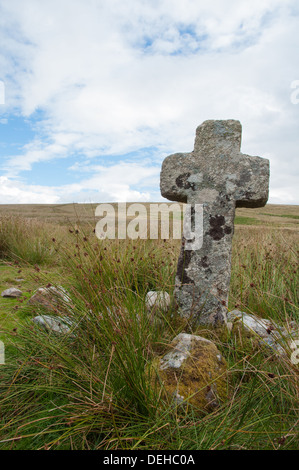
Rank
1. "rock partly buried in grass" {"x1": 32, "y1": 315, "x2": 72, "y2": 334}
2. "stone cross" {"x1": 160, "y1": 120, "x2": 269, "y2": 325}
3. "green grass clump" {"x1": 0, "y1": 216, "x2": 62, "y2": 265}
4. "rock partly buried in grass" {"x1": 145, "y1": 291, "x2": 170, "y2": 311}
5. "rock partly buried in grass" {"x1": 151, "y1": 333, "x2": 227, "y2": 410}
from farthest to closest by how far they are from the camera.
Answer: "green grass clump" {"x1": 0, "y1": 216, "x2": 62, "y2": 265} < "stone cross" {"x1": 160, "y1": 120, "x2": 269, "y2": 325} < "rock partly buried in grass" {"x1": 145, "y1": 291, "x2": 170, "y2": 311} < "rock partly buried in grass" {"x1": 32, "y1": 315, "x2": 72, "y2": 334} < "rock partly buried in grass" {"x1": 151, "y1": 333, "x2": 227, "y2": 410}

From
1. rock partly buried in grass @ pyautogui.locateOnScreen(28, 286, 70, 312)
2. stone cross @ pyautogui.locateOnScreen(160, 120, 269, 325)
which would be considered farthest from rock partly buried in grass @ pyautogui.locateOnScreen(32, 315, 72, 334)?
stone cross @ pyautogui.locateOnScreen(160, 120, 269, 325)

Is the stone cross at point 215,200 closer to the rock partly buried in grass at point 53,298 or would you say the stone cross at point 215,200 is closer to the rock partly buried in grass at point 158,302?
the rock partly buried in grass at point 158,302

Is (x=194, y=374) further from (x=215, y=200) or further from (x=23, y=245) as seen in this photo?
(x=23, y=245)

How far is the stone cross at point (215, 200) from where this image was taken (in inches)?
129

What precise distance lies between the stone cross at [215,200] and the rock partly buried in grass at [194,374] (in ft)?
2.76

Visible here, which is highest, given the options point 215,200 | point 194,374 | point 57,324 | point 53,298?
point 215,200

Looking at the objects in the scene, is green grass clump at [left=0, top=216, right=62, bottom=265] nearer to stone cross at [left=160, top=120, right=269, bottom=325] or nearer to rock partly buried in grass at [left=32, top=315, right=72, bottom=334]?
rock partly buried in grass at [left=32, top=315, right=72, bottom=334]

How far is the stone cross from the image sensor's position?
3.27 meters

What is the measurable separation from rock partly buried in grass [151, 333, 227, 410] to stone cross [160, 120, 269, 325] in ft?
2.76

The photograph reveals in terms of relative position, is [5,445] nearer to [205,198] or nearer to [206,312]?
[206,312]

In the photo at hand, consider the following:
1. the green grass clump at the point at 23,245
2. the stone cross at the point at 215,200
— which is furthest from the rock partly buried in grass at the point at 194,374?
the green grass clump at the point at 23,245

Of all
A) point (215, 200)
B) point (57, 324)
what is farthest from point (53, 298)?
point (215, 200)

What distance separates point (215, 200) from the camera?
333cm

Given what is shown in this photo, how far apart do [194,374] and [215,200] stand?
1.80 metres
